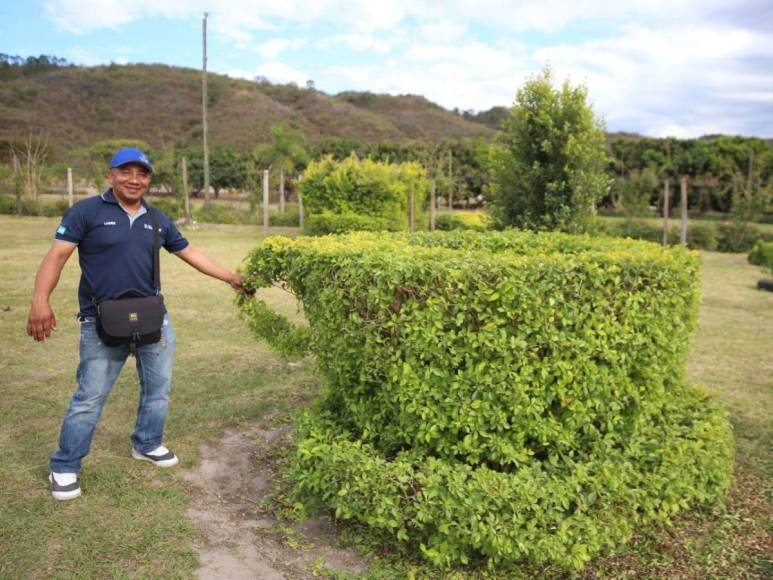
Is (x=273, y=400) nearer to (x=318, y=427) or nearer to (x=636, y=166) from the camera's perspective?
(x=318, y=427)

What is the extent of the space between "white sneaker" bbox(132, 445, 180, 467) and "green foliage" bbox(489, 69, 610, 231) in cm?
774

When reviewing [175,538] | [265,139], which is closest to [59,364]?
[175,538]

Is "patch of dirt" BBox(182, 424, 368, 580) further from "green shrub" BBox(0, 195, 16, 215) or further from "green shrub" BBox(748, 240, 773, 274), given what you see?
"green shrub" BBox(0, 195, 16, 215)

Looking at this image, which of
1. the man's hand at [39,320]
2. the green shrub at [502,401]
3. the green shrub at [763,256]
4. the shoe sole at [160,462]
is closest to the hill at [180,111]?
the green shrub at [763,256]

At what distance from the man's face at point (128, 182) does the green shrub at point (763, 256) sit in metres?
15.0

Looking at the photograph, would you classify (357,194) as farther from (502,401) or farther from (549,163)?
(502,401)

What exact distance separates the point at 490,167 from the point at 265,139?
190 feet

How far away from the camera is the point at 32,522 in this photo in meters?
3.49

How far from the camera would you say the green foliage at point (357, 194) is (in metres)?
18.9

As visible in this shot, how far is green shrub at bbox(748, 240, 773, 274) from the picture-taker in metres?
15.6

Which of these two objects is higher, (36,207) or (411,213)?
(36,207)

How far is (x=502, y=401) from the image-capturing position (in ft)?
10.8

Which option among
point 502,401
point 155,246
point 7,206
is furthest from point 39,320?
point 7,206

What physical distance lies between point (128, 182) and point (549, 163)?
28.4ft
